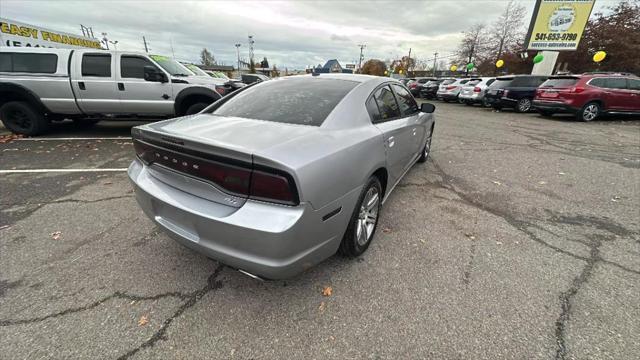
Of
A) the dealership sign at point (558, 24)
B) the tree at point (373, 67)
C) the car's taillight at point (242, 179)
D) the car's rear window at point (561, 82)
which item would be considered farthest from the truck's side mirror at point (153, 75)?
the tree at point (373, 67)

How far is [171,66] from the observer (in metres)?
6.62

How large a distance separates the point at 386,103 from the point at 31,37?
1851 centimetres

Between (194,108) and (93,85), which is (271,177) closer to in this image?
(194,108)

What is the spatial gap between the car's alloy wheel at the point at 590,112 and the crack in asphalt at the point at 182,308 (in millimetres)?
13687

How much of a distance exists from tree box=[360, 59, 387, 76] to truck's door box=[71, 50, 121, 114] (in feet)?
275

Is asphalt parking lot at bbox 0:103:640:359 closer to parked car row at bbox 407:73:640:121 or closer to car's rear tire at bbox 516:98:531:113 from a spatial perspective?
parked car row at bbox 407:73:640:121

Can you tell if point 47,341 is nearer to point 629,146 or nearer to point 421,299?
point 421,299

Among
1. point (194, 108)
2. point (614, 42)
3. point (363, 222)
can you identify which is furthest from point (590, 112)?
point (614, 42)

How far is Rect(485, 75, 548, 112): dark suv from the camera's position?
13041 millimetres

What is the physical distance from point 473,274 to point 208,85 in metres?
6.23

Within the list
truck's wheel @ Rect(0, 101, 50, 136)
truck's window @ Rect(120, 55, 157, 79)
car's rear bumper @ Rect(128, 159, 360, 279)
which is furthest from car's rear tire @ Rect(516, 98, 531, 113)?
truck's wheel @ Rect(0, 101, 50, 136)

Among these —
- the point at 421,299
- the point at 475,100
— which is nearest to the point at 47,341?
the point at 421,299

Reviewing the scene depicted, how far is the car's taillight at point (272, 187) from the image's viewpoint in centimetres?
164

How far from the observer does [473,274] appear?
2.44m
